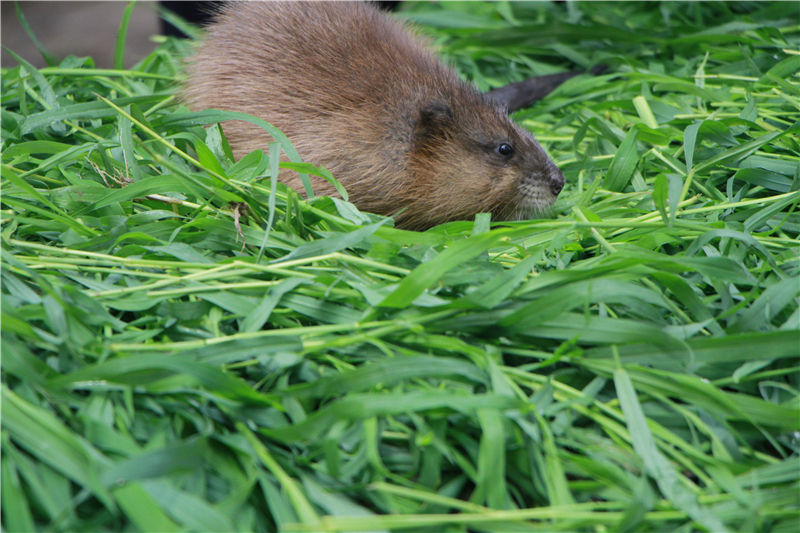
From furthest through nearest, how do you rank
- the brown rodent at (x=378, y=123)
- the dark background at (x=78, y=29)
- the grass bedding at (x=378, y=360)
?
the dark background at (x=78, y=29), the brown rodent at (x=378, y=123), the grass bedding at (x=378, y=360)

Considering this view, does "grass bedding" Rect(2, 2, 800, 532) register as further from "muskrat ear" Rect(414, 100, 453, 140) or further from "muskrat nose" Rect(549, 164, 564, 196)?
"muskrat ear" Rect(414, 100, 453, 140)

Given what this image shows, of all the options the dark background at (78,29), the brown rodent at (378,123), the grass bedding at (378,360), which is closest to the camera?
the grass bedding at (378,360)

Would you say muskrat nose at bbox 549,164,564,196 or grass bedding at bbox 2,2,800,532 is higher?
muskrat nose at bbox 549,164,564,196

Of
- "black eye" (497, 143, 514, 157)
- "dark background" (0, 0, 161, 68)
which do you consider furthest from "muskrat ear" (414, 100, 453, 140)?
"dark background" (0, 0, 161, 68)

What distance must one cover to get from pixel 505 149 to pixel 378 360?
144cm

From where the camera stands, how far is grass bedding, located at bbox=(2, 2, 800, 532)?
1.29 meters

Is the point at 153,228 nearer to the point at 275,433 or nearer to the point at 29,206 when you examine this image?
the point at 29,206

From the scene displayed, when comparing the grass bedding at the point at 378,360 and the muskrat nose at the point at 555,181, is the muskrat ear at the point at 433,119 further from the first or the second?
the grass bedding at the point at 378,360

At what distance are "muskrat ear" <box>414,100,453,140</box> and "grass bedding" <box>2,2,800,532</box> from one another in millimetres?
612

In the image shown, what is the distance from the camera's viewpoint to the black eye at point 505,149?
2658 millimetres

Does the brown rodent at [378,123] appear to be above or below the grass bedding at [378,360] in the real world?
above

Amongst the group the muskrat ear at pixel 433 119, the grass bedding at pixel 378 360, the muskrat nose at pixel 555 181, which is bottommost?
the grass bedding at pixel 378 360

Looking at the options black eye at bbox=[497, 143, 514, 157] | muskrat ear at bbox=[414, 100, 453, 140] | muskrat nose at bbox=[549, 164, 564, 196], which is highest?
muskrat ear at bbox=[414, 100, 453, 140]

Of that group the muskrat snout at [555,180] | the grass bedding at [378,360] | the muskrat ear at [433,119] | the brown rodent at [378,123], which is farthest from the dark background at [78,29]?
the muskrat snout at [555,180]
